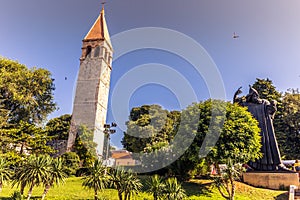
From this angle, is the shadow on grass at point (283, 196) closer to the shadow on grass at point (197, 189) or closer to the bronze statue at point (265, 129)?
the bronze statue at point (265, 129)

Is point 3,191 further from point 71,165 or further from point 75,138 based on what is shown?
point 75,138

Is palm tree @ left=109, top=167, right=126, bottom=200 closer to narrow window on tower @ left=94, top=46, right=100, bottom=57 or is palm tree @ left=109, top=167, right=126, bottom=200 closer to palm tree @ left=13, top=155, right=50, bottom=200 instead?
palm tree @ left=13, top=155, right=50, bottom=200

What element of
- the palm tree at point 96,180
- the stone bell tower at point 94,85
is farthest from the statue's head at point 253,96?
the stone bell tower at point 94,85

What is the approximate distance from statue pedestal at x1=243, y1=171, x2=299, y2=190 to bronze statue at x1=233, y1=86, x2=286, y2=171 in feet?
2.17

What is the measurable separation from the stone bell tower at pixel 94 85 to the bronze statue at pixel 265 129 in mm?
21761

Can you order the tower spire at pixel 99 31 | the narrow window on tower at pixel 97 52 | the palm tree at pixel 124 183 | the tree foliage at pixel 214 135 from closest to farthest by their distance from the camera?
the palm tree at pixel 124 183, the tree foliage at pixel 214 135, the narrow window on tower at pixel 97 52, the tower spire at pixel 99 31

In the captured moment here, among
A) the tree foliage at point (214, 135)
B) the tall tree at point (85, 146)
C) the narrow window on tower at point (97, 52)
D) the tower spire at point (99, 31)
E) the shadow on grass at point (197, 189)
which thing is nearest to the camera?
the shadow on grass at point (197, 189)

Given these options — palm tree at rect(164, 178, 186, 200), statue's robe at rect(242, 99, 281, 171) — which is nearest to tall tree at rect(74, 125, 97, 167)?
palm tree at rect(164, 178, 186, 200)

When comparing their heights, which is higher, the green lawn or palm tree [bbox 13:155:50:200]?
palm tree [bbox 13:155:50:200]

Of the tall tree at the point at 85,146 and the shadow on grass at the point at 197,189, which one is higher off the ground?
the tall tree at the point at 85,146

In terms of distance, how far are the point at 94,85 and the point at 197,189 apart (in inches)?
1024

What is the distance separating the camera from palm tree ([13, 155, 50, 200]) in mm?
18000

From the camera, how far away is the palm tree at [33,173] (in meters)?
18.0

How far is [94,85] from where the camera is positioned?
4203 centimetres
